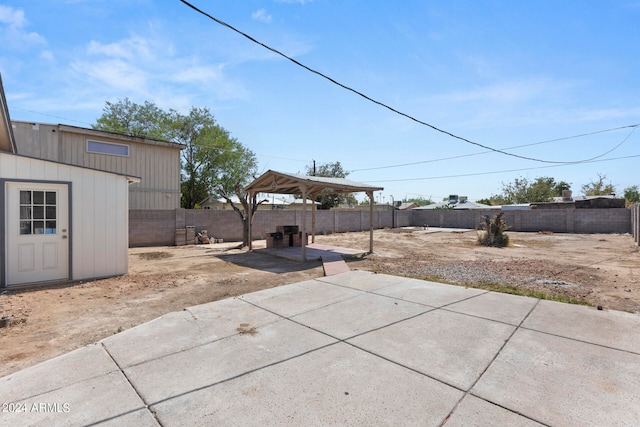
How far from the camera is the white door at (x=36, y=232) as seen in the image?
5.62 meters

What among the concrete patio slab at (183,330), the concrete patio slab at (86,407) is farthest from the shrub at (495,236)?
the concrete patio slab at (86,407)

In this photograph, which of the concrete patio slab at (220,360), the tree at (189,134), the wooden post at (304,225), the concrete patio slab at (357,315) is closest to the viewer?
the concrete patio slab at (220,360)

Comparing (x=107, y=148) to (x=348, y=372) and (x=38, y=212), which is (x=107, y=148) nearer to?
(x=38, y=212)

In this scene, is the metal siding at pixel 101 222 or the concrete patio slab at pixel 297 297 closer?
the concrete patio slab at pixel 297 297

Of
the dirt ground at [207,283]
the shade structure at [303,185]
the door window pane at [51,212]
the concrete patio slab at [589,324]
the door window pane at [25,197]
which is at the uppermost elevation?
the shade structure at [303,185]

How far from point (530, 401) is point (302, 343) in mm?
2010

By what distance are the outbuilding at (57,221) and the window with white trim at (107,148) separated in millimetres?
6204

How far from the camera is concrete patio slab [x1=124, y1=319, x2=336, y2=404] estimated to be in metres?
2.47

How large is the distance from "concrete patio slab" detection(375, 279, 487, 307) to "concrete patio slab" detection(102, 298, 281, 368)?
7.40ft

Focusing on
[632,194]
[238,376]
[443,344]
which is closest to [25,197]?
[238,376]

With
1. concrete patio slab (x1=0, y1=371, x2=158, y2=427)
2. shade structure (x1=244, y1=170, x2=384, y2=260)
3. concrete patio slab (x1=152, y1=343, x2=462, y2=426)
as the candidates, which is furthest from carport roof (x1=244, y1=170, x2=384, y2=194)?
concrete patio slab (x1=0, y1=371, x2=158, y2=427)

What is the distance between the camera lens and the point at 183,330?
3.67 m

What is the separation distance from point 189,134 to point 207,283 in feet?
62.2

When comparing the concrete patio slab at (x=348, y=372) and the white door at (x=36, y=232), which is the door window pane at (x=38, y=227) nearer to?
the white door at (x=36, y=232)
